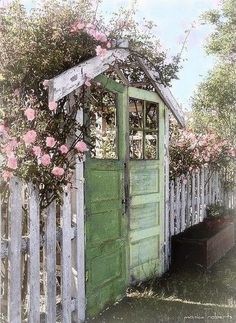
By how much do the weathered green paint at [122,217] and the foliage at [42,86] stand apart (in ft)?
2.24

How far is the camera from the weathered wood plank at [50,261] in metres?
4.41

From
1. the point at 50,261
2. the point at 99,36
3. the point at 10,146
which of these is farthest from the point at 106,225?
the point at 99,36

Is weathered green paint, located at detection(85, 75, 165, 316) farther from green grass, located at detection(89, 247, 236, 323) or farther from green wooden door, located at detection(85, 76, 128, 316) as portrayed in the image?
green grass, located at detection(89, 247, 236, 323)

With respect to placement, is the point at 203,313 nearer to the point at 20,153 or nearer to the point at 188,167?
the point at 20,153

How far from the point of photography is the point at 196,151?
32.3 feet

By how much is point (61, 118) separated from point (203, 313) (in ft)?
9.35

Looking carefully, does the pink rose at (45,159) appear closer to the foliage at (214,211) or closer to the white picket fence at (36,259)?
the white picket fence at (36,259)

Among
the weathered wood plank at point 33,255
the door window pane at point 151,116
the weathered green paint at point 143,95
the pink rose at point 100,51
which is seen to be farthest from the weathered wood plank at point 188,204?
the weathered wood plank at point 33,255

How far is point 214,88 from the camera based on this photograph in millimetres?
11039

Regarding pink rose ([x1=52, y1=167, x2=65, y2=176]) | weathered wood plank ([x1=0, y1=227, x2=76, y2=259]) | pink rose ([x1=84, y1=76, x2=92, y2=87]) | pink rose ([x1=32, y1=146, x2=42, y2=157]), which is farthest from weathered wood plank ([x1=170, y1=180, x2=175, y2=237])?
pink rose ([x1=32, y1=146, x2=42, y2=157])

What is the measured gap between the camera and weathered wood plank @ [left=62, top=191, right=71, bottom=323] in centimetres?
469

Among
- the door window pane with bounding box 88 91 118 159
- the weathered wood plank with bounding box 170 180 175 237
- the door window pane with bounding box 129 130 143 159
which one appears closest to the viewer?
the door window pane with bounding box 88 91 118 159

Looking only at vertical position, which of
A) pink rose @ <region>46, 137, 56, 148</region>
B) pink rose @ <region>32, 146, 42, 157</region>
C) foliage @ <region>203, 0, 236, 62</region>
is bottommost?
pink rose @ <region>32, 146, 42, 157</region>

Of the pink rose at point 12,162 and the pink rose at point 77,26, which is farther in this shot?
the pink rose at point 77,26
